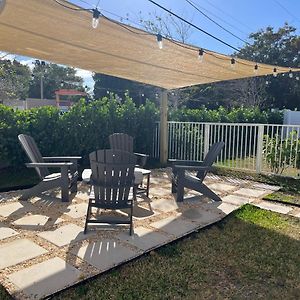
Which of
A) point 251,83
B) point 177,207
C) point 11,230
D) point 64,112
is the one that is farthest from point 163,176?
point 251,83

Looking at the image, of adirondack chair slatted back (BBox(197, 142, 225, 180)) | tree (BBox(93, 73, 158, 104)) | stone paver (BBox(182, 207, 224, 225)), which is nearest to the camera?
stone paver (BBox(182, 207, 224, 225))

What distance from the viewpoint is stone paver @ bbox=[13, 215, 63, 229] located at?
4.10 metres

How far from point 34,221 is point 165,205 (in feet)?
7.12

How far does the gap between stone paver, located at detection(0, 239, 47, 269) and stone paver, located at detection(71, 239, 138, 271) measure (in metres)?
0.44

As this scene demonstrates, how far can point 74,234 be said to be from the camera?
12.5 feet

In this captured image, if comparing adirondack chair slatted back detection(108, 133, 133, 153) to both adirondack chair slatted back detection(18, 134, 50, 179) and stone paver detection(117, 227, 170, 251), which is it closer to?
adirondack chair slatted back detection(18, 134, 50, 179)

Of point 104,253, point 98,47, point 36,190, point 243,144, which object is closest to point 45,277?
point 104,253

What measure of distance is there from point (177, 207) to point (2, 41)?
405cm

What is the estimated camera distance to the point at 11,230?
391cm

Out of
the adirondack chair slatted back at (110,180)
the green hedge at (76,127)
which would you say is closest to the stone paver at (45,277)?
the adirondack chair slatted back at (110,180)

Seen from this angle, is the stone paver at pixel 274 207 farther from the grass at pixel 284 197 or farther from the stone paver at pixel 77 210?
the stone paver at pixel 77 210

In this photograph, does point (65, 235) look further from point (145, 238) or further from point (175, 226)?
point (175, 226)

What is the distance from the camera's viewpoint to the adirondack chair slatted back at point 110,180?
3.93m

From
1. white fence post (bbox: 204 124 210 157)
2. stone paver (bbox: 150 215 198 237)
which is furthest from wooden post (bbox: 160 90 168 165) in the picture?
stone paver (bbox: 150 215 198 237)
